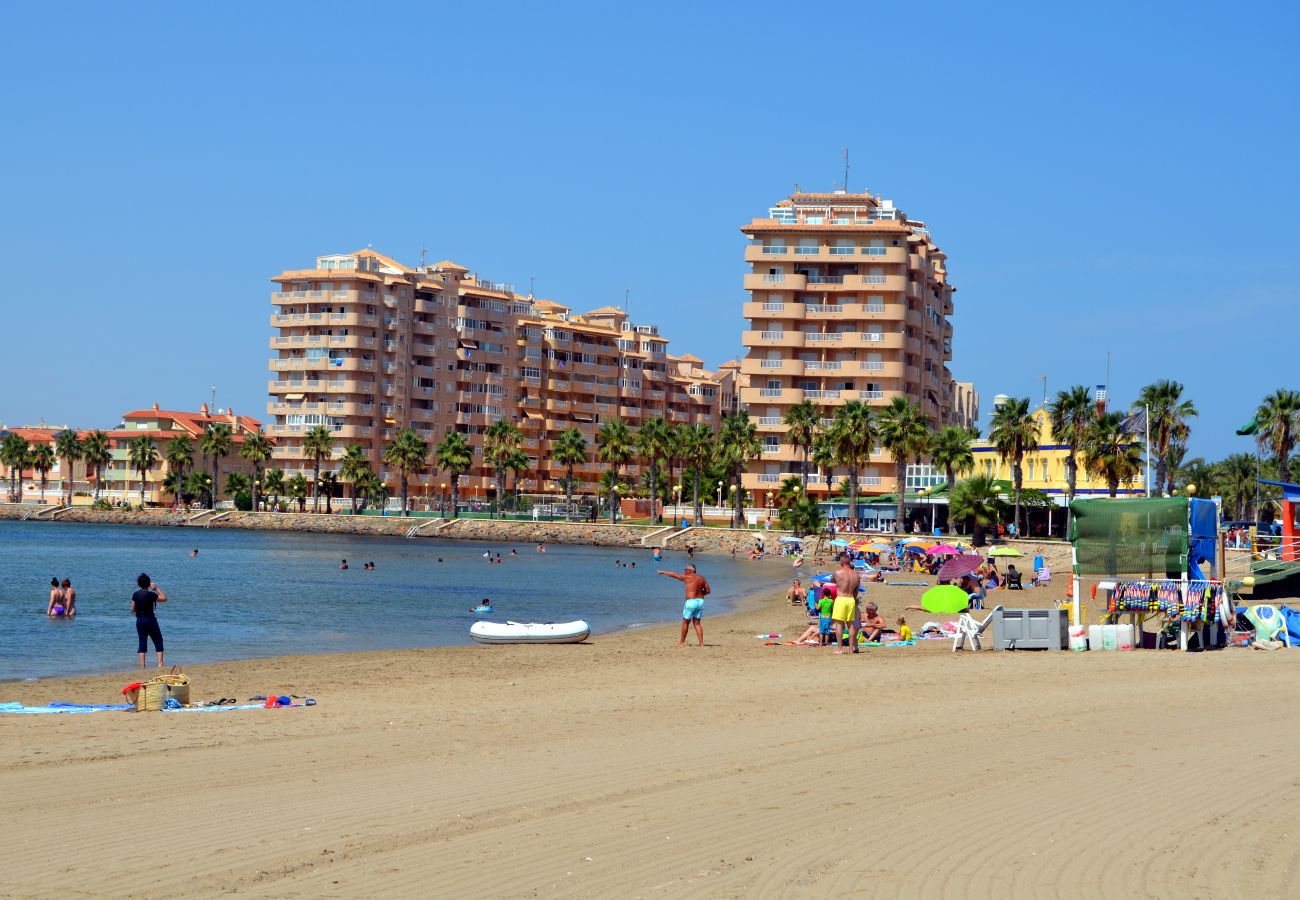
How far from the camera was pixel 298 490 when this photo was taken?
5207 inches

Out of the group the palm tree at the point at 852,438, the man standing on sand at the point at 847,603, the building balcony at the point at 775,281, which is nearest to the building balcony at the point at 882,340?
the building balcony at the point at 775,281

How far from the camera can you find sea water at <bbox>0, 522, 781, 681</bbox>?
29.0 m

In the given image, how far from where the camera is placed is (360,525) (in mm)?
121875

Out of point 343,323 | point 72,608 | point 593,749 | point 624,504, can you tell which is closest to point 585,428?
point 624,504

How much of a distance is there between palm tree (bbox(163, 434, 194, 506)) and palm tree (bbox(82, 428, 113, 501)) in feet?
19.9

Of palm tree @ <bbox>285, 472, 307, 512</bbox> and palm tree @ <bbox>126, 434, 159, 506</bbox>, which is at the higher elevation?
palm tree @ <bbox>126, 434, 159, 506</bbox>

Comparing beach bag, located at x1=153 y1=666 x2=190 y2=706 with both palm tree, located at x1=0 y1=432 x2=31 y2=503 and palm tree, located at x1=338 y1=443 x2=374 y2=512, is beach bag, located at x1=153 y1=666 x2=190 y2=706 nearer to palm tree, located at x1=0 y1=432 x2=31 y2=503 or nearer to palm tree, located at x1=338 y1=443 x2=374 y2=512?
palm tree, located at x1=338 y1=443 x2=374 y2=512

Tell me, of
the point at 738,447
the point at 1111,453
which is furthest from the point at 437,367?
the point at 1111,453

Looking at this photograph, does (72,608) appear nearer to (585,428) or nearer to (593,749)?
(593,749)

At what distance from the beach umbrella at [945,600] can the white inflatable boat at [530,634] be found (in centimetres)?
693

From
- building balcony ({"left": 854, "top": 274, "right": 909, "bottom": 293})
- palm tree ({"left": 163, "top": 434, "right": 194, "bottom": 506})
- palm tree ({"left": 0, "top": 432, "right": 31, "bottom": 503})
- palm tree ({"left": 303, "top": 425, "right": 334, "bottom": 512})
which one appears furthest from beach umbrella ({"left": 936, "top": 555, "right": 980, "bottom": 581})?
palm tree ({"left": 0, "top": 432, "right": 31, "bottom": 503})

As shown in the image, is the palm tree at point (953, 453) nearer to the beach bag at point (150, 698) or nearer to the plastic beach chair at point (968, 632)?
the plastic beach chair at point (968, 632)

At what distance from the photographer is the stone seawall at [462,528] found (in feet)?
328

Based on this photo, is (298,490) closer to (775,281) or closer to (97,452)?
(97,452)
